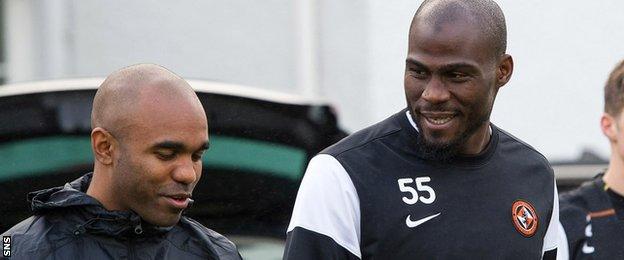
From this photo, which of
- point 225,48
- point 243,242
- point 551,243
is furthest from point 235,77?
point 551,243

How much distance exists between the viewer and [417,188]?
3.47 meters

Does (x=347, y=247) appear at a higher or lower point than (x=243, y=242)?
higher

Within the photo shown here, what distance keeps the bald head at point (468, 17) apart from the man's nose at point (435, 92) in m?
0.13

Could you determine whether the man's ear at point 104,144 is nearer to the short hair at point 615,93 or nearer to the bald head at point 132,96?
the bald head at point 132,96

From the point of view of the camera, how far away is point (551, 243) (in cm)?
370

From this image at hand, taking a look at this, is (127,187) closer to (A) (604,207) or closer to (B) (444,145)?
(B) (444,145)

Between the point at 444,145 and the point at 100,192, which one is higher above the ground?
the point at 444,145

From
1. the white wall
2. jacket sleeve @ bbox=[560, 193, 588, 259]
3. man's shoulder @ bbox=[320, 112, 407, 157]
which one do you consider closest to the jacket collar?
man's shoulder @ bbox=[320, 112, 407, 157]

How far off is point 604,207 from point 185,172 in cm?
180

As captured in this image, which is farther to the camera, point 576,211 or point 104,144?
point 576,211

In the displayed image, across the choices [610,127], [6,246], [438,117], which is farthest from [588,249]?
[6,246]

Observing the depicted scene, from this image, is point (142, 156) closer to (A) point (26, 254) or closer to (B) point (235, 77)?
(A) point (26, 254)

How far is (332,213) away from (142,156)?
1.56 feet

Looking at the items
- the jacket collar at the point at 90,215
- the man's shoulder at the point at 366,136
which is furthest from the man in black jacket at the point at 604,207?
the jacket collar at the point at 90,215
